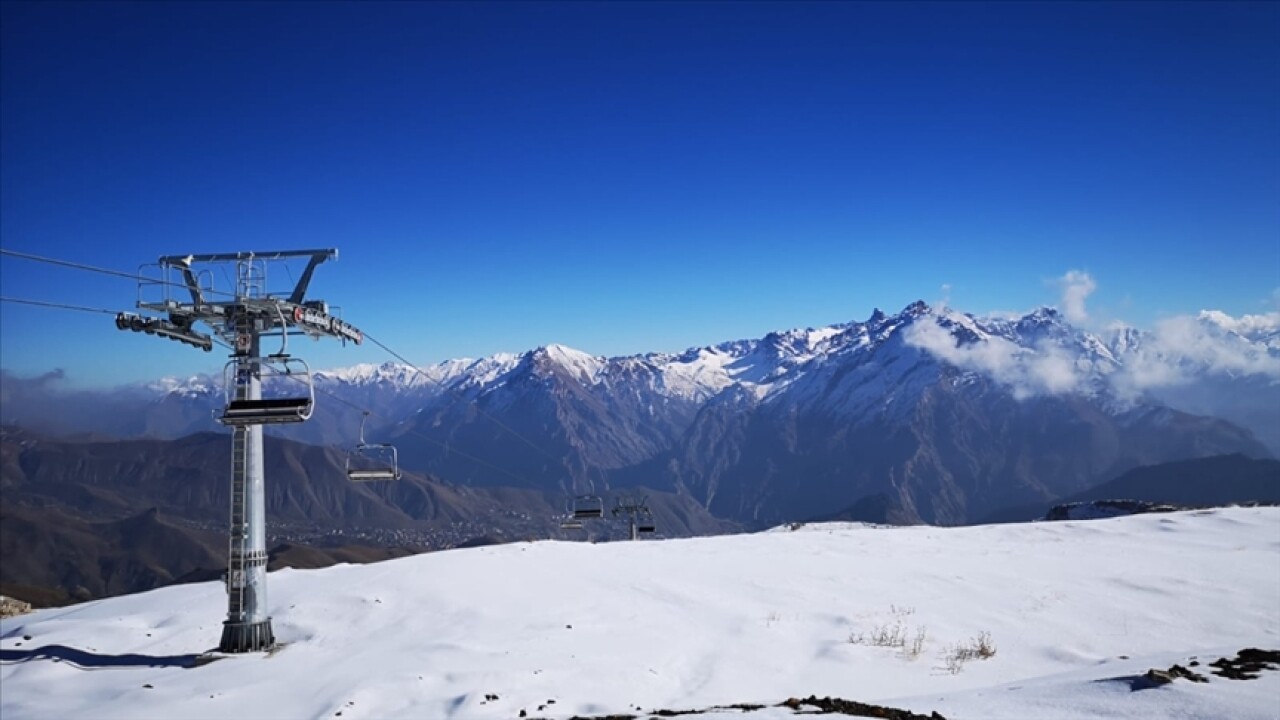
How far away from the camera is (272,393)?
18.1 metres

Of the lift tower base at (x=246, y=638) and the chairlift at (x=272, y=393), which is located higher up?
the chairlift at (x=272, y=393)

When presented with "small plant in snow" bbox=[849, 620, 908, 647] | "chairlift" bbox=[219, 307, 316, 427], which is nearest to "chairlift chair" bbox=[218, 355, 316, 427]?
"chairlift" bbox=[219, 307, 316, 427]

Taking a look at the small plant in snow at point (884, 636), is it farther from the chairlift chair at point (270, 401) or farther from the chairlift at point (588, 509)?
the chairlift at point (588, 509)

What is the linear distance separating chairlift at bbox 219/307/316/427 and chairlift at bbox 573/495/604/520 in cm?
2442

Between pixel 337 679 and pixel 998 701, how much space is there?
38.0ft

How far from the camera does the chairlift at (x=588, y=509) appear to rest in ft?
143

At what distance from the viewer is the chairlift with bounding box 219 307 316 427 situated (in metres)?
17.5

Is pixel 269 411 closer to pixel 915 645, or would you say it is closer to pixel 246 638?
pixel 246 638

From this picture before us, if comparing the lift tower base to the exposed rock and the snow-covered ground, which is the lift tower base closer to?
the snow-covered ground

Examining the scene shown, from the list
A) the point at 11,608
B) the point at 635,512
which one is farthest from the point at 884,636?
the point at 635,512

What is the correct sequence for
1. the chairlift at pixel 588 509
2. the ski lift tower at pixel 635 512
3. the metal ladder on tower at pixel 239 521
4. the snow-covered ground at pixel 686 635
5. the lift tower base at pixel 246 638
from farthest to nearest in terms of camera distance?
the ski lift tower at pixel 635 512 → the chairlift at pixel 588 509 → the metal ladder on tower at pixel 239 521 → the lift tower base at pixel 246 638 → the snow-covered ground at pixel 686 635

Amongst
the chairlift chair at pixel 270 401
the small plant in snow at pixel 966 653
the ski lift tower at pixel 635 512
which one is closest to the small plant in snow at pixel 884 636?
the small plant in snow at pixel 966 653

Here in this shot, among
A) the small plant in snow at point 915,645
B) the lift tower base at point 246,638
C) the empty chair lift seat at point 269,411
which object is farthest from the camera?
the lift tower base at point 246,638

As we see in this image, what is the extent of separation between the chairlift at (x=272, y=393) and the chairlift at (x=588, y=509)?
2442 cm
